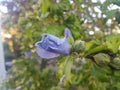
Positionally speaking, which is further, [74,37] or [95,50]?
[74,37]

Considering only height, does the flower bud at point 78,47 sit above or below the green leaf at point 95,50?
above

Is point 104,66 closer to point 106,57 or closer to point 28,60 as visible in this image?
point 106,57

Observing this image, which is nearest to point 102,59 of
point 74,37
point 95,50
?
point 95,50

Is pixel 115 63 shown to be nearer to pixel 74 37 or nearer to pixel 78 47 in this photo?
pixel 78 47

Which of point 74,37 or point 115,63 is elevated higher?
point 115,63

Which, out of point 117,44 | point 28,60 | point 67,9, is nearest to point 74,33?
point 67,9
